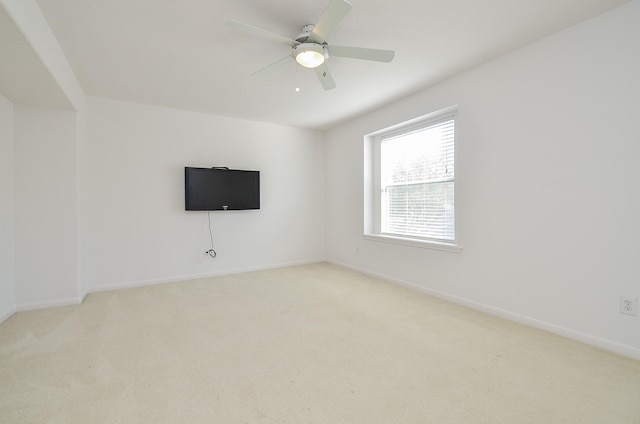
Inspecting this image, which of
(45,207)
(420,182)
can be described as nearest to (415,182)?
(420,182)

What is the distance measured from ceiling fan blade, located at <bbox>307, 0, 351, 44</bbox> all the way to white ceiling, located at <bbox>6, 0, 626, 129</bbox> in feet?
0.62

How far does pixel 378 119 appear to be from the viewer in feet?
13.7

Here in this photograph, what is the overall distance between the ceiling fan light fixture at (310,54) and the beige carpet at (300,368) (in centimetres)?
226

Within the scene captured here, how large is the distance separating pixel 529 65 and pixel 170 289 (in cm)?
465

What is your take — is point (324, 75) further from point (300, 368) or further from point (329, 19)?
point (300, 368)

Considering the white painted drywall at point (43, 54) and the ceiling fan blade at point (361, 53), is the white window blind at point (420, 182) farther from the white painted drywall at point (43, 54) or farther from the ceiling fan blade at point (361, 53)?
the white painted drywall at point (43, 54)

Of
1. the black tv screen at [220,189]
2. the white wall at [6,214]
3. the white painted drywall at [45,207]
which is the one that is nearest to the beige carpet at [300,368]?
the white wall at [6,214]

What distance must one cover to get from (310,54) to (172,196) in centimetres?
296

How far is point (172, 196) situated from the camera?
13.4ft

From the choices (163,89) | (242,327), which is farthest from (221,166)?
(242,327)

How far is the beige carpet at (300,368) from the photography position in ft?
4.93

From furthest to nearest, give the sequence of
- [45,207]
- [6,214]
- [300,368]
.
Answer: [45,207] < [6,214] < [300,368]

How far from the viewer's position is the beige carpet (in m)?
1.50

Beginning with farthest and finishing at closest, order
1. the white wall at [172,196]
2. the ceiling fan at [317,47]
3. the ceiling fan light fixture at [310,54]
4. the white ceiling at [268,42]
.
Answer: the white wall at [172,196] → the ceiling fan light fixture at [310,54] → the white ceiling at [268,42] → the ceiling fan at [317,47]
